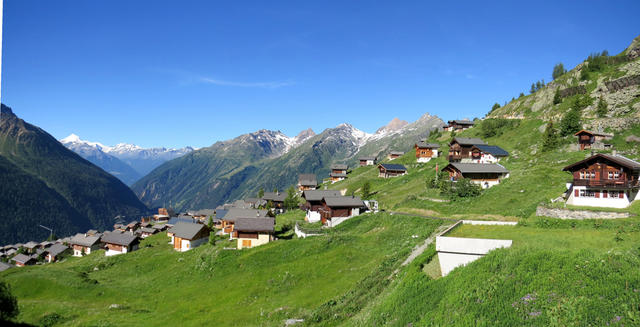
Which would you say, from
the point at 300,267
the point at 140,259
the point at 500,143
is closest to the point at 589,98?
the point at 500,143

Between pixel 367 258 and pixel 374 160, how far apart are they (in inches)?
5348

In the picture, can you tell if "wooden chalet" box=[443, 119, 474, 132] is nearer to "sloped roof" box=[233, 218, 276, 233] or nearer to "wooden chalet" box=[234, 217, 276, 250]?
"sloped roof" box=[233, 218, 276, 233]

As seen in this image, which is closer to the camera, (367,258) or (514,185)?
(367,258)

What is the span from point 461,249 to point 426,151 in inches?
4008

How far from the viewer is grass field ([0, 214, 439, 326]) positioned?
1480 inches

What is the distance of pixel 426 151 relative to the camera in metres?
123

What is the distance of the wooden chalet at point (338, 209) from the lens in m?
71.1

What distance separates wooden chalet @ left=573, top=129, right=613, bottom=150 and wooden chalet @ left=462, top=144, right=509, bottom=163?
1756 centimetres

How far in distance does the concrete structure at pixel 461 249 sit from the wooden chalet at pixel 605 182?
91.9 feet

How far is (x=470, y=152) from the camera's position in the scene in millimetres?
99938

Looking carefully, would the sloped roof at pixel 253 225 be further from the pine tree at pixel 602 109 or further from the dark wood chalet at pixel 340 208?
the pine tree at pixel 602 109

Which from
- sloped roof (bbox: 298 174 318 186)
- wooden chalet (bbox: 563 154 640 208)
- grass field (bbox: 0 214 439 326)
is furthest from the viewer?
sloped roof (bbox: 298 174 318 186)

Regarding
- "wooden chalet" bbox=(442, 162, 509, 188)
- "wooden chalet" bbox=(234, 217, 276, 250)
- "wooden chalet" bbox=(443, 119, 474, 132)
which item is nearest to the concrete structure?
"wooden chalet" bbox=(234, 217, 276, 250)

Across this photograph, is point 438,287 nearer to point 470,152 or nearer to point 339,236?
point 339,236
